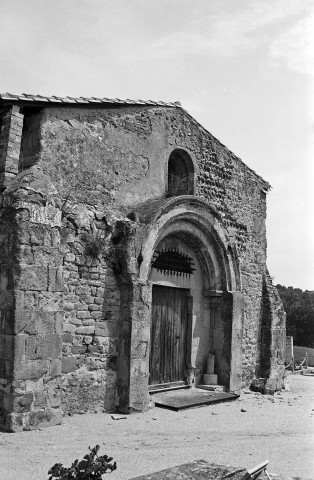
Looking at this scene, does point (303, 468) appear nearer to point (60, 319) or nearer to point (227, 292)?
point (60, 319)

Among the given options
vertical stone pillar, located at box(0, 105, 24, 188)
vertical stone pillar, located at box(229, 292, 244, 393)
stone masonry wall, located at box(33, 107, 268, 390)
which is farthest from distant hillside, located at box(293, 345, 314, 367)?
vertical stone pillar, located at box(0, 105, 24, 188)

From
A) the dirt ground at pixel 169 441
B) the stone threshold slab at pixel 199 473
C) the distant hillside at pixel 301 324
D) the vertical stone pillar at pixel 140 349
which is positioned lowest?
the dirt ground at pixel 169 441

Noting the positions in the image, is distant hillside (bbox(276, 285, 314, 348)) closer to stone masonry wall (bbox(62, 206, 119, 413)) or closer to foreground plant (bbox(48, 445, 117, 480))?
stone masonry wall (bbox(62, 206, 119, 413))

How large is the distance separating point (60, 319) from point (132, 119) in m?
4.05

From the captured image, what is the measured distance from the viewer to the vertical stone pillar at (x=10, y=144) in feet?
24.1

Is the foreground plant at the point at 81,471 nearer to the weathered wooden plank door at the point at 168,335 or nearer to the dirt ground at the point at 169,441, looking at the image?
the dirt ground at the point at 169,441

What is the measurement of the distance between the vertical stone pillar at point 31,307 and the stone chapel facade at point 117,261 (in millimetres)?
18

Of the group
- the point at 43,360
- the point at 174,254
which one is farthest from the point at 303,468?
the point at 174,254

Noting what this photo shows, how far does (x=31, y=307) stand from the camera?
22.5 ft

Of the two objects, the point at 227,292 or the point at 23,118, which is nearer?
the point at 23,118

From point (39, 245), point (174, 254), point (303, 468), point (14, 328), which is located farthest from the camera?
point (174, 254)

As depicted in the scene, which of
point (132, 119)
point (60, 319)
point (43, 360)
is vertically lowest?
point (43, 360)

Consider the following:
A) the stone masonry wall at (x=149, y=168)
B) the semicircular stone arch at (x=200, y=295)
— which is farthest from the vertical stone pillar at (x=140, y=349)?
the stone masonry wall at (x=149, y=168)

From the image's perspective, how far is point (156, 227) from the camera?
885 cm
